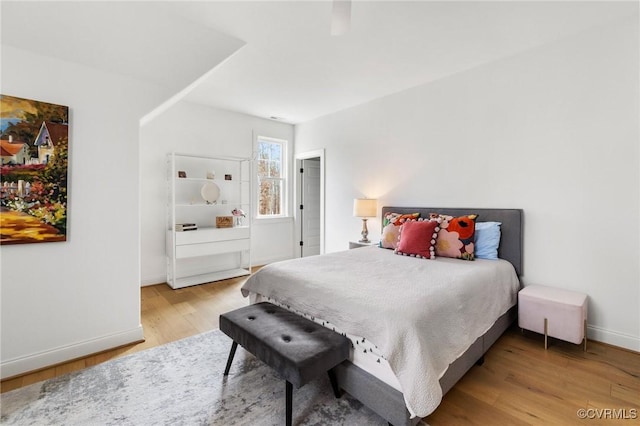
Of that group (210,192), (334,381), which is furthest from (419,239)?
(210,192)

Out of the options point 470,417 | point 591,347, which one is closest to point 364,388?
point 470,417

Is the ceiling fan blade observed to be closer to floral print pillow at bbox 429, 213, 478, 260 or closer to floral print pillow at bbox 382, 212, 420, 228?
floral print pillow at bbox 429, 213, 478, 260

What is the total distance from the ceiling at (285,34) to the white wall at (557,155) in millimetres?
240

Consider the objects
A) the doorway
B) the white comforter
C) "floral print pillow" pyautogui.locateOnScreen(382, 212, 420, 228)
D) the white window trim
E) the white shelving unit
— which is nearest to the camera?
the white comforter

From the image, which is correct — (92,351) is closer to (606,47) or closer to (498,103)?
(498,103)

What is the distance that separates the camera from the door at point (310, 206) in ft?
18.2

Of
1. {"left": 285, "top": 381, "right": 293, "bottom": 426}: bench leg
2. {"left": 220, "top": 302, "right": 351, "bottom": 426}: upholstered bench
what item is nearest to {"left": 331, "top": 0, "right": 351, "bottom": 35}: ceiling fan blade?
{"left": 220, "top": 302, "right": 351, "bottom": 426}: upholstered bench

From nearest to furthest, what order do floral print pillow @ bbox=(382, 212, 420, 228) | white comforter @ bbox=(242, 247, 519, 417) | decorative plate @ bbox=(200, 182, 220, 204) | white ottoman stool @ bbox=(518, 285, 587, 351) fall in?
white comforter @ bbox=(242, 247, 519, 417) → white ottoman stool @ bbox=(518, 285, 587, 351) → floral print pillow @ bbox=(382, 212, 420, 228) → decorative plate @ bbox=(200, 182, 220, 204)

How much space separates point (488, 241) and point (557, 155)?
3.07 feet

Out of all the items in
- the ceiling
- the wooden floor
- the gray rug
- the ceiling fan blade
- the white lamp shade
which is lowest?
the gray rug

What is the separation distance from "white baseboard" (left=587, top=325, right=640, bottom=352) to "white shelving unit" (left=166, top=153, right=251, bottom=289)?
158 inches

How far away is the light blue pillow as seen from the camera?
278 centimetres

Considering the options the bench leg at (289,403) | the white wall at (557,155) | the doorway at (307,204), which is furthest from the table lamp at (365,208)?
the bench leg at (289,403)

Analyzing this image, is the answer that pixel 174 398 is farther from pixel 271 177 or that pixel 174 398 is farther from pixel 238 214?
pixel 271 177
